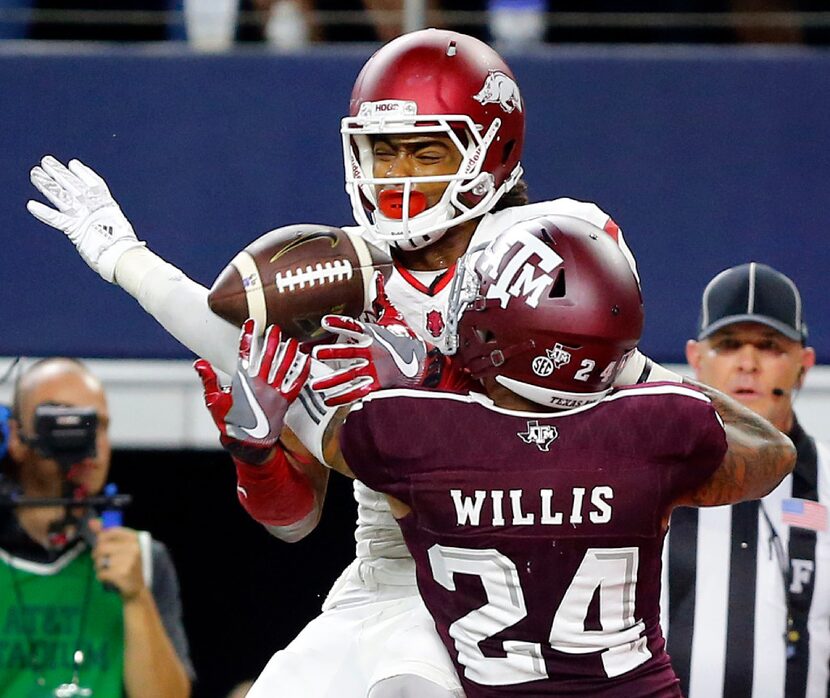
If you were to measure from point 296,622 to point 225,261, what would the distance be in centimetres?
151

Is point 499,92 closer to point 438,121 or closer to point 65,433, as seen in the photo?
point 438,121

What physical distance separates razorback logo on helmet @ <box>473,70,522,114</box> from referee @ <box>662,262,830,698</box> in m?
1.01

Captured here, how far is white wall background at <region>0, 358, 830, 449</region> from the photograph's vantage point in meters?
4.21

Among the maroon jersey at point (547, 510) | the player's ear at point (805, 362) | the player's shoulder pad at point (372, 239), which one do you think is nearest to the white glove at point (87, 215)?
the player's shoulder pad at point (372, 239)

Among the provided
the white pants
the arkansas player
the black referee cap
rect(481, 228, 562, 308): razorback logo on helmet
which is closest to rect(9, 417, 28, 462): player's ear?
the arkansas player

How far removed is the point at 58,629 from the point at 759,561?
5.67 feet

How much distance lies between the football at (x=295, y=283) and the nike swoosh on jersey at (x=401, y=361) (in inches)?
4.4

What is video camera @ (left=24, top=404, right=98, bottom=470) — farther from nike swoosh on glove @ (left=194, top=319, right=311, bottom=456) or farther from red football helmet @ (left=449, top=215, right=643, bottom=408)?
red football helmet @ (left=449, top=215, right=643, bottom=408)

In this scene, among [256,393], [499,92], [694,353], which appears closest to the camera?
[256,393]

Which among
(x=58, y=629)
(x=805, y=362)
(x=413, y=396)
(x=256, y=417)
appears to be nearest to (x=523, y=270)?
(x=413, y=396)

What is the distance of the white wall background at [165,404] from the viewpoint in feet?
13.8

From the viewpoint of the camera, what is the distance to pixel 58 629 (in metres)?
4.06

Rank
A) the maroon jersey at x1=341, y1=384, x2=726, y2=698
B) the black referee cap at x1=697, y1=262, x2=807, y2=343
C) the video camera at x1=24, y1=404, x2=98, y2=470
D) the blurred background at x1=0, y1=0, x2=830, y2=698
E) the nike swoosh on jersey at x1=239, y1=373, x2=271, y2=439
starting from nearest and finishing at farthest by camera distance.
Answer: the maroon jersey at x1=341, y1=384, x2=726, y2=698 < the nike swoosh on jersey at x1=239, y1=373, x2=271, y2=439 < the black referee cap at x1=697, y1=262, x2=807, y2=343 < the blurred background at x1=0, y1=0, x2=830, y2=698 < the video camera at x1=24, y1=404, x2=98, y2=470

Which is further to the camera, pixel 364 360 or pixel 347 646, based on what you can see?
pixel 347 646
